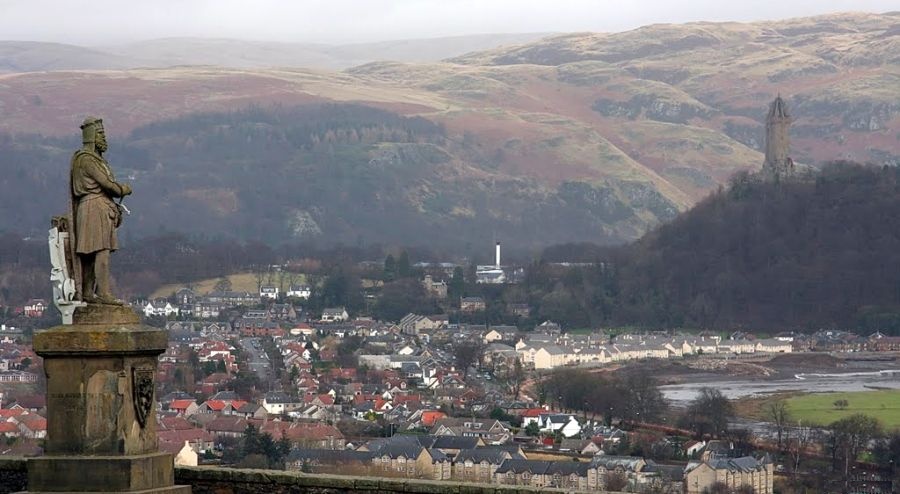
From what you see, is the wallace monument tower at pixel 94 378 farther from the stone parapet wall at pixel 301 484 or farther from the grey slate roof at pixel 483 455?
the grey slate roof at pixel 483 455

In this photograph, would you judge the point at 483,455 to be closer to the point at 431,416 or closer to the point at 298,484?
the point at 431,416

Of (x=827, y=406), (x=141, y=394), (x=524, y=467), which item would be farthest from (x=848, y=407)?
(x=141, y=394)

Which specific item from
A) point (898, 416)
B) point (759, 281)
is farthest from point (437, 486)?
point (759, 281)

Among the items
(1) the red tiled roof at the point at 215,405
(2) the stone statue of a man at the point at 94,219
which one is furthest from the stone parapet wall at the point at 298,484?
(1) the red tiled roof at the point at 215,405

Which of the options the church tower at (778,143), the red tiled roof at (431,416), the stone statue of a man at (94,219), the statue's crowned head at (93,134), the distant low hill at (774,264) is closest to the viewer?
the stone statue of a man at (94,219)

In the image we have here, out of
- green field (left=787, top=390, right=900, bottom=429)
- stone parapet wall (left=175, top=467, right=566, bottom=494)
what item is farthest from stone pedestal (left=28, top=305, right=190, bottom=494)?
green field (left=787, top=390, right=900, bottom=429)

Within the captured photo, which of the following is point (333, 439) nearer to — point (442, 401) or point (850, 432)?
point (850, 432)

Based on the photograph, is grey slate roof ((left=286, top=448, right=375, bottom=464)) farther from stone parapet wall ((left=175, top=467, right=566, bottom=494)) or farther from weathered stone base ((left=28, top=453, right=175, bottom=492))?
weathered stone base ((left=28, top=453, right=175, bottom=492))
